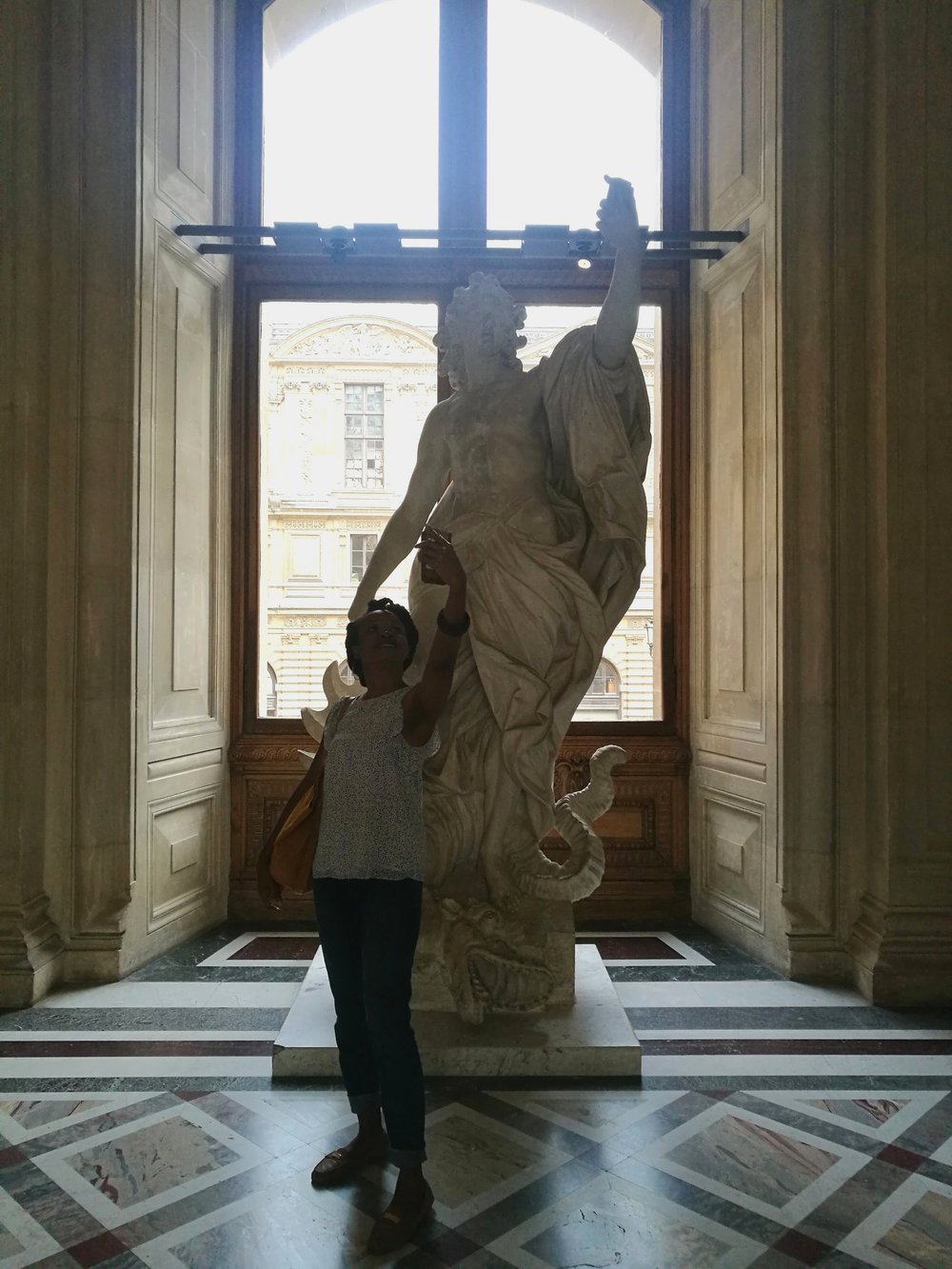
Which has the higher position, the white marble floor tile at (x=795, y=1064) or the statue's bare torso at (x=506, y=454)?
the statue's bare torso at (x=506, y=454)

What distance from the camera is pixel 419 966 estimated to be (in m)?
2.75

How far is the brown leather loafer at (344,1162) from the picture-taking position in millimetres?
1977


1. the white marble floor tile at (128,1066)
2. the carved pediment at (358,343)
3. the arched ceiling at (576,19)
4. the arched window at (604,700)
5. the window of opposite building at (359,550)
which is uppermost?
the arched ceiling at (576,19)

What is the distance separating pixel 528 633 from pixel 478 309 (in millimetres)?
1005

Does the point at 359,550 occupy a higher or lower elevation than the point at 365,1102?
higher

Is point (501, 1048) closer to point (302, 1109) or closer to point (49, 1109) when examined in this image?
point (302, 1109)

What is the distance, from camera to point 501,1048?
8.23 ft

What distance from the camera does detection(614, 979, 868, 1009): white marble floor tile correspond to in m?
3.20

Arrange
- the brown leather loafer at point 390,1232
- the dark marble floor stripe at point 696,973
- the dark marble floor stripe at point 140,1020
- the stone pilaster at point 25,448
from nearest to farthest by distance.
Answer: the brown leather loafer at point 390,1232 → the dark marble floor stripe at point 140,1020 → the stone pilaster at point 25,448 → the dark marble floor stripe at point 696,973

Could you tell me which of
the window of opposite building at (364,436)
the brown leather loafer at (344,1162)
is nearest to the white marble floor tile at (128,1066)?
the brown leather loafer at (344,1162)

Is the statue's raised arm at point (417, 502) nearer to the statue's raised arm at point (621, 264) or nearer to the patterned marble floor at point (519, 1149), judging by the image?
the statue's raised arm at point (621, 264)

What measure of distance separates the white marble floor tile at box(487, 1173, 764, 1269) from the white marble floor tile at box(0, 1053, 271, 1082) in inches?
41.2

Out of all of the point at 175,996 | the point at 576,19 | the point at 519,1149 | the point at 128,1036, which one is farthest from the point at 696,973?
the point at 576,19

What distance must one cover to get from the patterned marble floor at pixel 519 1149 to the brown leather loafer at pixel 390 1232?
0.08 feet
